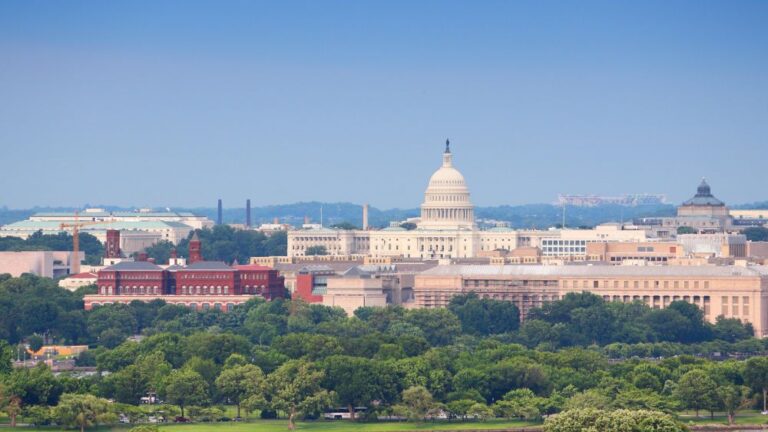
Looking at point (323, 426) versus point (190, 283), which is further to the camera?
point (190, 283)

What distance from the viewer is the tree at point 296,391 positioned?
106062mm

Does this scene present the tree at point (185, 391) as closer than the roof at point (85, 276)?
Yes

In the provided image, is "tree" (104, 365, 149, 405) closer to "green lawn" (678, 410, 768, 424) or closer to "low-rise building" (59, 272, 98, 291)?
"green lawn" (678, 410, 768, 424)

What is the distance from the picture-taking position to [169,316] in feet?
496

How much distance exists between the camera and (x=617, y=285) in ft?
520

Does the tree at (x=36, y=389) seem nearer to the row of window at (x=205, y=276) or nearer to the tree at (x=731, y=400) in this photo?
the tree at (x=731, y=400)

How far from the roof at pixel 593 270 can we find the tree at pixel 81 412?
59316 mm

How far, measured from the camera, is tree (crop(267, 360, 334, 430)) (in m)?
106

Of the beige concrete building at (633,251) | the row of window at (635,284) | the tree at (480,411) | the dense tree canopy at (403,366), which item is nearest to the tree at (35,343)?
the dense tree canopy at (403,366)

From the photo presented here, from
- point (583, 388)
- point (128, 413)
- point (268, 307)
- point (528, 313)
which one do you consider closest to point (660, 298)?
point (528, 313)

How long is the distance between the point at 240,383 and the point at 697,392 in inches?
715

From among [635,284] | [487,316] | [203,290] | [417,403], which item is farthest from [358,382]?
[203,290]

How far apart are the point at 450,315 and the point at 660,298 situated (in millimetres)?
16762

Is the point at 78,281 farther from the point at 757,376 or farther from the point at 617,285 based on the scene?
the point at 757,376
